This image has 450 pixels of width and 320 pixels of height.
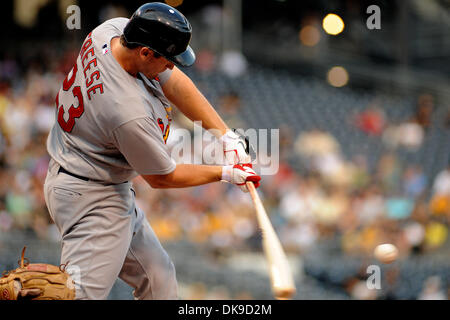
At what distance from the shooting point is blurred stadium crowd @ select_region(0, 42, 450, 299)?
6.84m

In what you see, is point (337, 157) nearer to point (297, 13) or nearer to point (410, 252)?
point (410, 252)

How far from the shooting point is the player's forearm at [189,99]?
2.99 m

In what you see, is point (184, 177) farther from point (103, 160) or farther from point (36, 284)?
point (36, 284)

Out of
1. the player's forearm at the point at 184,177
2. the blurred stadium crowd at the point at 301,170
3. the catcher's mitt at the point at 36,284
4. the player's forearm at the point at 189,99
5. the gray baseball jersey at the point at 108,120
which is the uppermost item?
the blurred stadium crowd at the point at 301,170

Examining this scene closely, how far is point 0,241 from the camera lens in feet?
19.6

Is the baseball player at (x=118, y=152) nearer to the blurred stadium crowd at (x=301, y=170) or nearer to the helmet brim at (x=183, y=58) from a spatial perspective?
the helmet brim at (x=183, y=58)

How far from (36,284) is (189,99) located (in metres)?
1.10

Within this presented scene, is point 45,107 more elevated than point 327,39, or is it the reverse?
point 327,39

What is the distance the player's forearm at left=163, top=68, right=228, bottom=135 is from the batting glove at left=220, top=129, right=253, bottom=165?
0.06 meters

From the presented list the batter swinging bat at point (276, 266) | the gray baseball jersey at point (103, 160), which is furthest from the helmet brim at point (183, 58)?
the batter swinging bat at point (276, 266)
